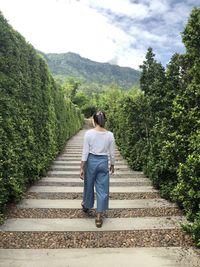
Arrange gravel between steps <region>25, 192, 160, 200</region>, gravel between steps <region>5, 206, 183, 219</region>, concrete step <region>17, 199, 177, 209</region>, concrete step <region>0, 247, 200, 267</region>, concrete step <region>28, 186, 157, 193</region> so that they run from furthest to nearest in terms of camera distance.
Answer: concrete step <region>28, 186, 157, 193</region> → gravel between steps <region>25, 192, 160, 200</region> → concrete step <region>17, 199, 177, 209</region> → gravel between steps <region>5, 206, 183, 219</region> → concrete step <region>0, 247, 200, 267</region>

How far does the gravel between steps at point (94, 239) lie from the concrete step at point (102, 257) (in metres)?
0.16

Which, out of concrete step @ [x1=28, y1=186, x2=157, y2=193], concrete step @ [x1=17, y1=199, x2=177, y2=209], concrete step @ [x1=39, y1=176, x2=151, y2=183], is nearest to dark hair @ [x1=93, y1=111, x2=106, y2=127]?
concrete step @ [x1=17, y1=199, x2=177, y2=209]

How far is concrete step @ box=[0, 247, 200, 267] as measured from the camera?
3908mm

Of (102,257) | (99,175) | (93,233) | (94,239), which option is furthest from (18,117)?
(102,257)

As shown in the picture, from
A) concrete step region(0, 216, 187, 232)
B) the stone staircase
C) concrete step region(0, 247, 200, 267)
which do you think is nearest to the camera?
concrete step region(0, 247, 200, 267)

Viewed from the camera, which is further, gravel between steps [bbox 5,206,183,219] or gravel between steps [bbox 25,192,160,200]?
gravel between steps [bbox 25,192,160,200]

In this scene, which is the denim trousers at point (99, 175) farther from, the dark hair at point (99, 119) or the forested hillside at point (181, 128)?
the forested hillside at point (181, 128)

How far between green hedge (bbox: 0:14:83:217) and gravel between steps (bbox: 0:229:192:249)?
81cm

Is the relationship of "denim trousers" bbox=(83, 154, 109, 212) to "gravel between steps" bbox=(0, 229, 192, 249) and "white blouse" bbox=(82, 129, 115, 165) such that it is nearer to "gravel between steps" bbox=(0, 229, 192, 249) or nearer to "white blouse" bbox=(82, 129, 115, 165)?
"white blouse" bbox=(82, 129, 115, 165)

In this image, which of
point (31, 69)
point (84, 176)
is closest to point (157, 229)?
point (84, 176)

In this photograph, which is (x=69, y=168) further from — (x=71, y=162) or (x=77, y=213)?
(x=77, y=213)

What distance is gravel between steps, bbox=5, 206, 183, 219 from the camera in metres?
5.71

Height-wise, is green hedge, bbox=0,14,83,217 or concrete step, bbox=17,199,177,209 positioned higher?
green hedge, bbox=0,14,83,217

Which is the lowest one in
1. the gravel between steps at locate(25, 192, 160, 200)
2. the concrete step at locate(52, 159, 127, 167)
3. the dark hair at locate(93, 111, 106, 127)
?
the concrete step at locate(52, 159, 127, 167)
